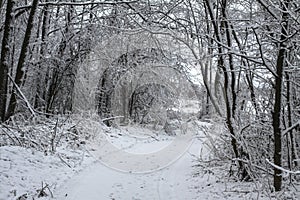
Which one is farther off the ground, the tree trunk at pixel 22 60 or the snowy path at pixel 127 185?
the tree trunk at pixel 22 60

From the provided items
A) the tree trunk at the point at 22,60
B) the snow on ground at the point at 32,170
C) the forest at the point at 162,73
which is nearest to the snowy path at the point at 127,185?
the snow on ground at the point at 32,170

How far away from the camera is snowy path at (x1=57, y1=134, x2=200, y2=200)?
5.65 meters

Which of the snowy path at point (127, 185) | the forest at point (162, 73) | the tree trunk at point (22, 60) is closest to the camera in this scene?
the forest at point (162, 73)

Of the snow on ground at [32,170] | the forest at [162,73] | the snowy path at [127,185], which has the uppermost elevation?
the forest at [162,73]

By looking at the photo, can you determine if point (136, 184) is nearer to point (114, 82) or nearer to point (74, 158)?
point (74, 158)

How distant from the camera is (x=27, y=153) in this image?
7.03m

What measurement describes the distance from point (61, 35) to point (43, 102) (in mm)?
3436

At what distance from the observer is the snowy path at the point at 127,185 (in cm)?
565

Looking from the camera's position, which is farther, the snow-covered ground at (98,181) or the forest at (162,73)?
the snow-covered ground at (98,181)

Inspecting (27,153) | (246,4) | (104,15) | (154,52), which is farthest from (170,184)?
(154,52)

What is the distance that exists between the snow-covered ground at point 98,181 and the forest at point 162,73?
1.34 ft

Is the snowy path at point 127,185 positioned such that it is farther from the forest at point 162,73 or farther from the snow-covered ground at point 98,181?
the forest at point 162,73

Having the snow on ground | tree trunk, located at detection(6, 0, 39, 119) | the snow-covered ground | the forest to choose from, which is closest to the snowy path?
the snow-covered ground

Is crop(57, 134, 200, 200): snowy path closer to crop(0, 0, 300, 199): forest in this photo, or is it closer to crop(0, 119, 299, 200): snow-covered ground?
crop(0, 119, 299, 200): snow-covered ground
